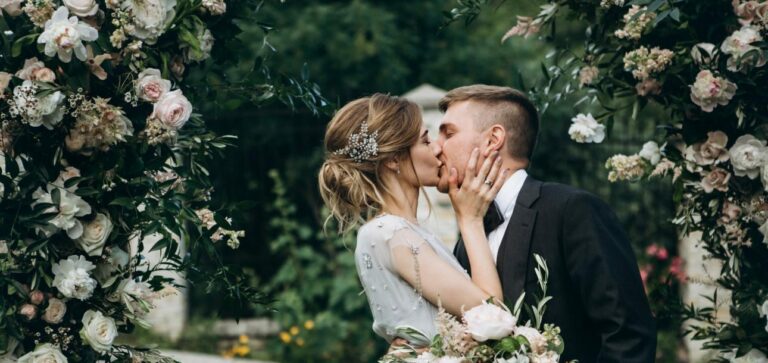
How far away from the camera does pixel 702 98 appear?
133 inches

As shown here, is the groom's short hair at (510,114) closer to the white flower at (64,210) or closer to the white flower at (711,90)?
the white flower at (711,90)

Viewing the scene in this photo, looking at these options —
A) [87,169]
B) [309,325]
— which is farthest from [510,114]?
[309,325]

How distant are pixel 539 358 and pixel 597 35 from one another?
1.56m

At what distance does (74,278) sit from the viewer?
2.93 m

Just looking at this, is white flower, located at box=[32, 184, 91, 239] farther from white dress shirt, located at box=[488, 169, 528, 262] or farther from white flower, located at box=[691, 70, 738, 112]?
white flower, located at box=[691, 70, 738, 112]

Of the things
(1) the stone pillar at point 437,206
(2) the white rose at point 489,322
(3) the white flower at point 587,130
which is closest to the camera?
(2) the white rose at point 489,322

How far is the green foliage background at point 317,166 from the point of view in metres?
8.03

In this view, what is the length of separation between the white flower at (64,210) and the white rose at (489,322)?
121 centimetres

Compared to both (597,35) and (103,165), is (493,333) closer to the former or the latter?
(103,165)

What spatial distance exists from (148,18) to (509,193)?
51.7 inches

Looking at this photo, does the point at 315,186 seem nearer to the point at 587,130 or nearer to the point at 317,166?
the point at 317,166

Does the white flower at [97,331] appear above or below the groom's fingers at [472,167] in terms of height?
below

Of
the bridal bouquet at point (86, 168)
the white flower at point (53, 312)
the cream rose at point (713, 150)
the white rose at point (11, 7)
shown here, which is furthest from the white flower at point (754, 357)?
the white rose at point (11, 7)

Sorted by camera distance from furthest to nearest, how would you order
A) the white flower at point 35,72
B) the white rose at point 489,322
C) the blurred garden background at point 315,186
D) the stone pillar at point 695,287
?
the blurred garden background at point 315,186, the stone pillar at point 695,287, the white flower at point 35,72, the white rose at point 489,322
